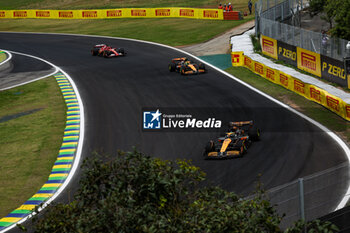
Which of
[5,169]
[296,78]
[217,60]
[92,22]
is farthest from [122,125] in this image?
[92,22]

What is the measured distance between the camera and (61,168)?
811 inches

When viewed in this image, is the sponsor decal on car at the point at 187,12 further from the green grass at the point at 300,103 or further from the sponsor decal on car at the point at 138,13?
the green grass at the point at 300,103

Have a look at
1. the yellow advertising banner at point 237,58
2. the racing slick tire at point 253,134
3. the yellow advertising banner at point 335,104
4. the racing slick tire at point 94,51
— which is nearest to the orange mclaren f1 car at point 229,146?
the racing slick tire at point 253,134

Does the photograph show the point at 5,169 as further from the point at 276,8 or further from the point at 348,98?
the point at 276,8

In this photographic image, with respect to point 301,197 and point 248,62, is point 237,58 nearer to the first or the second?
point 248,62

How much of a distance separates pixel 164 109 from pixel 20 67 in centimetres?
2056

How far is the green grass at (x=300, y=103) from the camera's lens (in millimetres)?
23094

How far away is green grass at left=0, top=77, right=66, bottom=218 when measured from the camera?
19.1 meters

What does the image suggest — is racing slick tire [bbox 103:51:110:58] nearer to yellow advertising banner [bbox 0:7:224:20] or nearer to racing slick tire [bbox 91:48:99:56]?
racing slick tire [bbox 91:48:99:56]

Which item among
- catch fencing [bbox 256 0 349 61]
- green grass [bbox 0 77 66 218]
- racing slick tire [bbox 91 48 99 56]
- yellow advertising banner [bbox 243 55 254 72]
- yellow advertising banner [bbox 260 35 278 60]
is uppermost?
catch fencing [bbox 256 0 349 61]

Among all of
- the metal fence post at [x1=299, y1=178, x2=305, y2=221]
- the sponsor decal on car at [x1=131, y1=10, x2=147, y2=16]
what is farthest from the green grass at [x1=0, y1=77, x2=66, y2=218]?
the sponsor decal on car at [x1=131, y1=10, x2=147, y2=16]

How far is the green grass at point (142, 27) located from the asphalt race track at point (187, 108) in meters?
A: 5.99

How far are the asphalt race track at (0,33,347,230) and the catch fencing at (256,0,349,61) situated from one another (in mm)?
4956

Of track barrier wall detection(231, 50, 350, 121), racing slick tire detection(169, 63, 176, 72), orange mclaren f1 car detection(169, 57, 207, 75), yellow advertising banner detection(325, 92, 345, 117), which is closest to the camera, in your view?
yellow advertising banner detection(325, 92, 345, 117)
